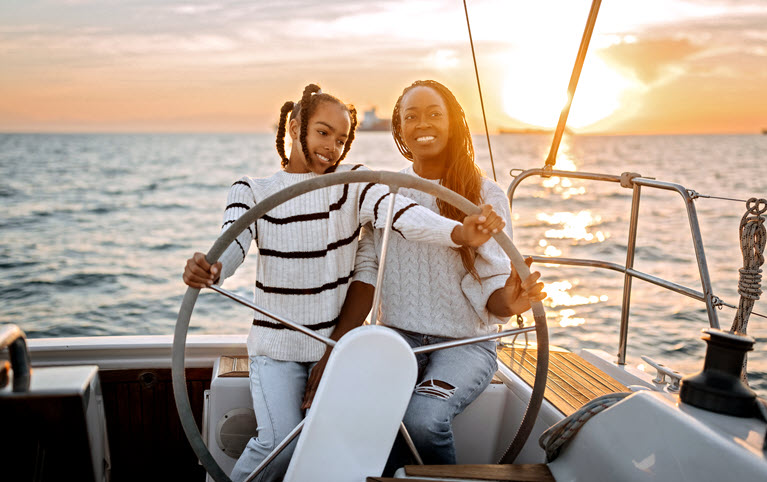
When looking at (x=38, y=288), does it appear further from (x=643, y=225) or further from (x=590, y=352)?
(x=643, y=225)

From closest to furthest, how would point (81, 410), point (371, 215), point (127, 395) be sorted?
point (81, 410) < point (371, 215) < point (127, 395)

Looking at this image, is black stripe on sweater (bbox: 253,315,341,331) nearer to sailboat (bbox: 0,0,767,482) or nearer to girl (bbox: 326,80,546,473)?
girl (bbox: 326,80,546,473)

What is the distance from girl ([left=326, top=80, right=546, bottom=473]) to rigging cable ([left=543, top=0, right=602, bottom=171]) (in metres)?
0.35

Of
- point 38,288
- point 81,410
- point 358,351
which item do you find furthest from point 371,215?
point 38,288

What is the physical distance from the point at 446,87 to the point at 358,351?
2.93 ft

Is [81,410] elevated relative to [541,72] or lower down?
lower down

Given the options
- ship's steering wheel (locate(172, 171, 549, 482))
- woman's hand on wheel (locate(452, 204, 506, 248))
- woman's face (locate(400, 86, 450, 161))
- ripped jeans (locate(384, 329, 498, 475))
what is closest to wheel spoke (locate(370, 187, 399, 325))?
ship's steering wheel (locate(172, 171, 549, 482))

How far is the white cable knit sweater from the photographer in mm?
1744

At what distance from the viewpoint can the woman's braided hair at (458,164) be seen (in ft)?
5.69

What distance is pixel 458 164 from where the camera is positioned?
5.87 feet

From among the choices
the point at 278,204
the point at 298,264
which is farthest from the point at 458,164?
the point at 278,204

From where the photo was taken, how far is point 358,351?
122 centimetres

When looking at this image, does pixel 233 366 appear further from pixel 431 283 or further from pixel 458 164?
pixel 458 164

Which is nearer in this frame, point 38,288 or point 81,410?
point 81,410
